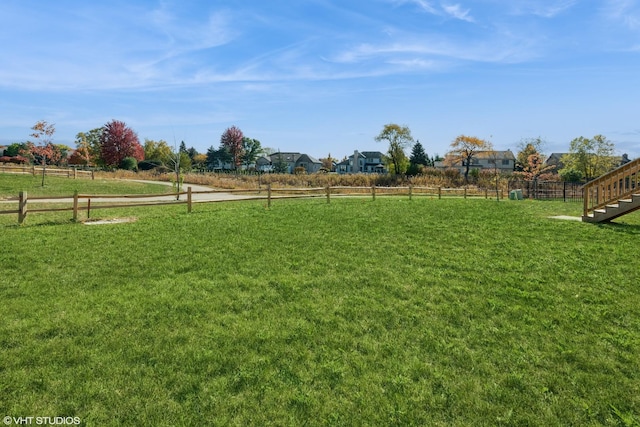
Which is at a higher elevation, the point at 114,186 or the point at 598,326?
the point at 114,186

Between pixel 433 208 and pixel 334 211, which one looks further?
pixel 433 208

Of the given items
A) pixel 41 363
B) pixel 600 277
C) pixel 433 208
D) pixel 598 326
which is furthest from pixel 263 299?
pixel 433 208

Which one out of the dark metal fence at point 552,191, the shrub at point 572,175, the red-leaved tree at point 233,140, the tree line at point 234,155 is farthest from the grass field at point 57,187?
the red-leaved tree at point 233,140

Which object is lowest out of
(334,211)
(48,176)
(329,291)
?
(329,291)

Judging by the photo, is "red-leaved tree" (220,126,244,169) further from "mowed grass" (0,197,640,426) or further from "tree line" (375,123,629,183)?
"mowed grass" (0,197,640,426)

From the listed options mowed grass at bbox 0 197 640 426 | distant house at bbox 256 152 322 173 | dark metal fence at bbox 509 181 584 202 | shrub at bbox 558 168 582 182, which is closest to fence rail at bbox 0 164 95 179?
mowed grass at bbox 0 197 640 426

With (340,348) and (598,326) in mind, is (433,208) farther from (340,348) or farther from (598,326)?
(340,348)

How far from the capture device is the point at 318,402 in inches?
157

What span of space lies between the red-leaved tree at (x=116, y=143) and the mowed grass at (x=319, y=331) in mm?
55582

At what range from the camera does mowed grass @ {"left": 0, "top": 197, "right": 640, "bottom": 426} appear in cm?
395

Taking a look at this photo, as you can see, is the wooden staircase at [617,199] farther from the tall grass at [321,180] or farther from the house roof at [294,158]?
the house roof at [294,158]

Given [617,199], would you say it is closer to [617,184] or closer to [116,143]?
[617,184]

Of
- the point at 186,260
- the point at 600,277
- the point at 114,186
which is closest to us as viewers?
the point at 600,277

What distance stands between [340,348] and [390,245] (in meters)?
5.16
